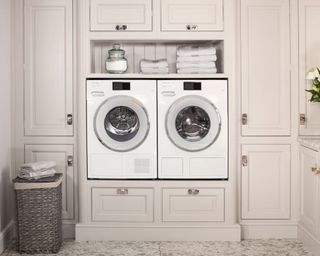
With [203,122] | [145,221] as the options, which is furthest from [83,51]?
[145,221]

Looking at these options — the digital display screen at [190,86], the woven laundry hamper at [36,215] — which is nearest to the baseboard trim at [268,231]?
the digital display screen at [190,86]

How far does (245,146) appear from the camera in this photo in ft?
14.6

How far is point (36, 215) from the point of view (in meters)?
3.99

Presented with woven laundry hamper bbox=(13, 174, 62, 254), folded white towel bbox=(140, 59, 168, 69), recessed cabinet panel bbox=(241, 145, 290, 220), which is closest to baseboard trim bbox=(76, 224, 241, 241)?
recessed cabinet panel bbox=(241, 145, 290, 220)

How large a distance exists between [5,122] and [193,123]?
1.49m

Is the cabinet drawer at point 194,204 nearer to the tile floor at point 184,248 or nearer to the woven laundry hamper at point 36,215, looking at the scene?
the tile floor at point 184,248

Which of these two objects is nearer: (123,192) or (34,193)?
(34,193)

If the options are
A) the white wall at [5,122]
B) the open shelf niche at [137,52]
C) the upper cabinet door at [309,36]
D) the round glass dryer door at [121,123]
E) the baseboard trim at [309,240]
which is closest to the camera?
the baseboard trim at [309,240]

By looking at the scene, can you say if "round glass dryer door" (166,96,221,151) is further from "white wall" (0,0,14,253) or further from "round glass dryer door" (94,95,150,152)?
"white wall" (0,0,14,253)

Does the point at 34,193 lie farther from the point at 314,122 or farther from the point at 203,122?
the point at 314,122

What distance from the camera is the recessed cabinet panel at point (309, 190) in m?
3.97

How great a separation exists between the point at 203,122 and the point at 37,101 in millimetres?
1375

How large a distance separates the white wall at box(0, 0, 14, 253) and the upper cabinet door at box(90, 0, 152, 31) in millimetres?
676

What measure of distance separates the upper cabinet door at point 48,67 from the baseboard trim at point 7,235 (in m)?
0.76
